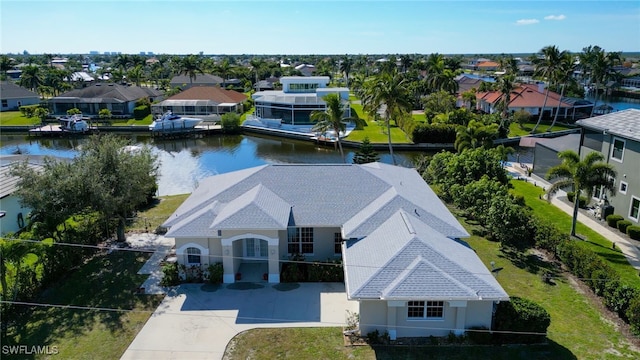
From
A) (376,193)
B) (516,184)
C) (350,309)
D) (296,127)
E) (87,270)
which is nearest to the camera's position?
(350,309)

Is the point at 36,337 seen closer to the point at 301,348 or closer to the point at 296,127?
the point at 301,348

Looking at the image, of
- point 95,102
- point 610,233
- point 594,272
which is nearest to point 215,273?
point 594,272

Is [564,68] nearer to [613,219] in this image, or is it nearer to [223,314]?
[613,219]

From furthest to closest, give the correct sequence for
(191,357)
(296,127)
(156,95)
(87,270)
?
(156,95) < (296,127) < (87,270) < (191,357)

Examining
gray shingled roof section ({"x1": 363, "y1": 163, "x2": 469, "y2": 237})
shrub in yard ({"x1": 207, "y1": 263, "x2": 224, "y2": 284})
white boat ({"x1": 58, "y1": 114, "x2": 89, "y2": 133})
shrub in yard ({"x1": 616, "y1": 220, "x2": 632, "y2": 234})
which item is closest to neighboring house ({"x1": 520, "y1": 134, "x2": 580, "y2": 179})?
shrub in yard ({"x1": 616, "y1": 220, "x2": 632, "y2": 234})

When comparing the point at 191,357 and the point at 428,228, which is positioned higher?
the point at 428,228

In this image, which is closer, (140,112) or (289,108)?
(289,108)

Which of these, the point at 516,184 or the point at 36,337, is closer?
the point at 36,337

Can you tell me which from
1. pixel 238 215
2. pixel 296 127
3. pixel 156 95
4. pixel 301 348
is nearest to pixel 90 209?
pixel 238 215
